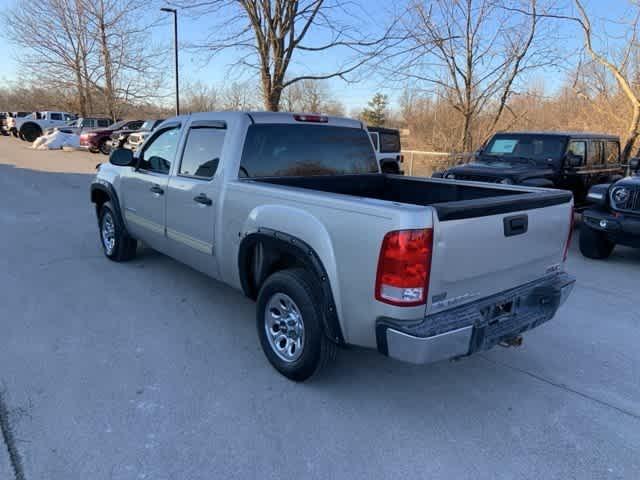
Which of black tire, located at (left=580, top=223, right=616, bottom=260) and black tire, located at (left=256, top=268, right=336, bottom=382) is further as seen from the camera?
black tire, located at (left=580, top=223, right=616, bottom=260)

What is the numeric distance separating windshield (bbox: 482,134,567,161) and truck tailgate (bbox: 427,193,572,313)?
576 centimetres

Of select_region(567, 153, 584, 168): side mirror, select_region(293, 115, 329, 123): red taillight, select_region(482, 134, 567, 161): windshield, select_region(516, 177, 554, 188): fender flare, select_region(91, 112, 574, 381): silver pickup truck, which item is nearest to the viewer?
select_region(91, 112, 574, 381): silver pickup truck

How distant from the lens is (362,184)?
4453 millimetres

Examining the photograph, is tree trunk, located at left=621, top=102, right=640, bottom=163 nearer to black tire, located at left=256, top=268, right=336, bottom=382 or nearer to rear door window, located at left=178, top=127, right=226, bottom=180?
rear door window, located at left=178, top=127, right=226, bottom=180

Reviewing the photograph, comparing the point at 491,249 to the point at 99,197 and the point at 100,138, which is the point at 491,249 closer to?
the point at 99,197

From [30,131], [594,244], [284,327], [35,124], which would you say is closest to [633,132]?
[594,244]

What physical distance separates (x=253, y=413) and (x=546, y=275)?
86.4 inches

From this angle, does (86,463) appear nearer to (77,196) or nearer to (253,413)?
(253,413)

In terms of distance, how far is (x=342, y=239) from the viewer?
260 centimetres

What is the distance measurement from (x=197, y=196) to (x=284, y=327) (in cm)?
143

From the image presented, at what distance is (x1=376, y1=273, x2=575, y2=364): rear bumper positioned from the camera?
7.91 feet

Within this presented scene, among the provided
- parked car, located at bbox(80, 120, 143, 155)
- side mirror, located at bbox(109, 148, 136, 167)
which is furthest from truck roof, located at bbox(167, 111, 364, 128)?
parked car, located at bbox(80, 120, 143, 155)

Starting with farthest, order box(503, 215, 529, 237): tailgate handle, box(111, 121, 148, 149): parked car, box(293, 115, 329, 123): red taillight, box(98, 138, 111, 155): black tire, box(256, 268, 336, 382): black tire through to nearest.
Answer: box(98, 138, 111, 155): black tire → box(111, 121, 148, 149): parked car → box(293, 115, 329, 123): red taillight → box(256, 268, 336, 382): black tire → box(503, 215, 529, 237): tailgate handle

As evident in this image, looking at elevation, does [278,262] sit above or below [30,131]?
below
